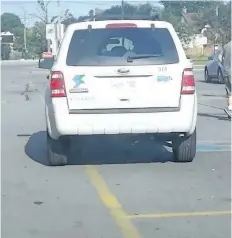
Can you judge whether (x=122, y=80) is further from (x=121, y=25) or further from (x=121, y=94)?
(x=121, y=25)

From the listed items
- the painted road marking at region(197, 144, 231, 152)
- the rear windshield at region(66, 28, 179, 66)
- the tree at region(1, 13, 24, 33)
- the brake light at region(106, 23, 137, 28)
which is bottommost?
the tree at region(1, 13, 24, 33)

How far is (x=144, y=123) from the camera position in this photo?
9398 millimetres

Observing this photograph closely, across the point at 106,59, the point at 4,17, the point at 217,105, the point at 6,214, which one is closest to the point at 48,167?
the point at 106,59

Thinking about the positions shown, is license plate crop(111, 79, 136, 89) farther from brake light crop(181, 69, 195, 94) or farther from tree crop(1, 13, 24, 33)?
tree crop(1, 13, 24, 33)

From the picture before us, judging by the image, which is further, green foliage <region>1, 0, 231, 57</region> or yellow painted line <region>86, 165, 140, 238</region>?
green foliage <region>1, 0, 231, 57</region>

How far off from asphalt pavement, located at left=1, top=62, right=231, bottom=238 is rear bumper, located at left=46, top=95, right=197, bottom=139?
563 mm

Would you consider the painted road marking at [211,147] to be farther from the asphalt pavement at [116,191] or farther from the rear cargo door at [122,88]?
the rear cargo door at [122,88]

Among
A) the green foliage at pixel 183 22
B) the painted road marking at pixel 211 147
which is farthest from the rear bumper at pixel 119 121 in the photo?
the green foliage at pixel 183 22

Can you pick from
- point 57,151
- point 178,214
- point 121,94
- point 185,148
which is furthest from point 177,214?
point 57,151

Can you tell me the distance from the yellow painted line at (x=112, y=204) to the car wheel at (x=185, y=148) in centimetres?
111

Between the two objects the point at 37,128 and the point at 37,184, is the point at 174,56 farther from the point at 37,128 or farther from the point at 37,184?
the point at 37,128

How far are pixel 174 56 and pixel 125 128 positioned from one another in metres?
1.12

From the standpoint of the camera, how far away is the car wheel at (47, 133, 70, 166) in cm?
999

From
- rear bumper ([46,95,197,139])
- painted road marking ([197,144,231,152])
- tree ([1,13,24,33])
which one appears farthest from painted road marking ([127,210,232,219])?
tree ([1,13,24,33])
